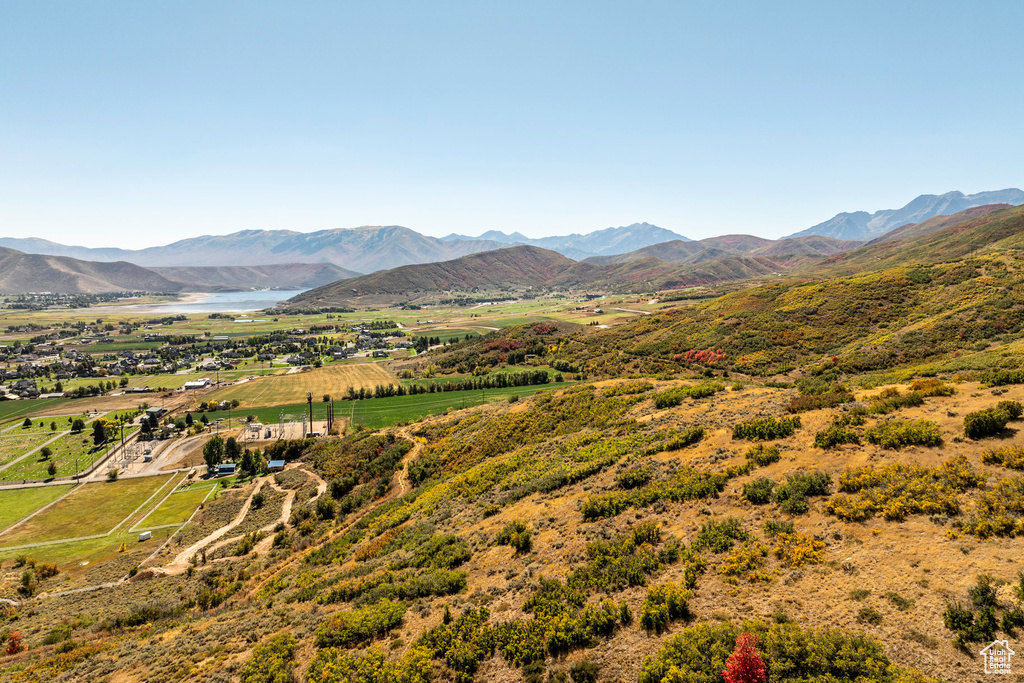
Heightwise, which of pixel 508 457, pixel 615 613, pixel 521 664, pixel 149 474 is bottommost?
pixel 149 474

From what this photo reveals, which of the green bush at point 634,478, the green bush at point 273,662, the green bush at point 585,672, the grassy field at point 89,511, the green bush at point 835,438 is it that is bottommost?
the grassy field at point 89,511

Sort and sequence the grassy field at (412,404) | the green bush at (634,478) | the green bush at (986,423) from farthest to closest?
1. the grassy field at (412,404)
2. the green bush at (634,478)
3. the green bush at (986,423)

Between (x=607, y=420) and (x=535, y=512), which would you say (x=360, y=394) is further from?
(x=535, y=512)

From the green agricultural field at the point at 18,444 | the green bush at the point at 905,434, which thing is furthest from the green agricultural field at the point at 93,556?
Answer: the green bush at the point at 905,434

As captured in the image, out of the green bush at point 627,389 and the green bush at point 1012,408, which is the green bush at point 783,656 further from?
the green bush at point 627,389

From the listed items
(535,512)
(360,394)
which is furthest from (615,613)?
(360,394)

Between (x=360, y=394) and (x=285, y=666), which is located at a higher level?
(x=285, y=666)

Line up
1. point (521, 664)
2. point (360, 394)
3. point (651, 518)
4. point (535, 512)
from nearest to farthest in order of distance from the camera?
point (521, 664), point (651, 518), point (535, 512), point (360, 394)
